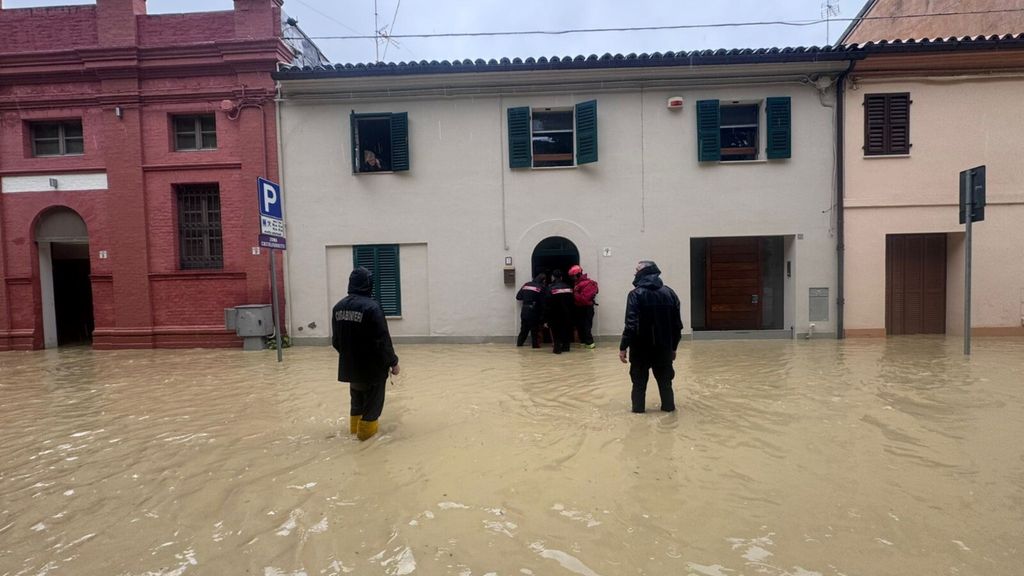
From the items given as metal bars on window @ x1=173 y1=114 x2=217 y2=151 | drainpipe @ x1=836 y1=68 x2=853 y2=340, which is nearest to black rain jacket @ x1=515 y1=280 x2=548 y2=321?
drainpipe @ x1=836 y1=68 x2=853 y2=340

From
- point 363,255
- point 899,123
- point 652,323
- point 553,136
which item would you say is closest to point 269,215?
point 363,255

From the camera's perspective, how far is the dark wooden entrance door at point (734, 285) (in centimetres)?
1151

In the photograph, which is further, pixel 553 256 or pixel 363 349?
pixel 553 256

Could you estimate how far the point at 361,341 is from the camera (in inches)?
185

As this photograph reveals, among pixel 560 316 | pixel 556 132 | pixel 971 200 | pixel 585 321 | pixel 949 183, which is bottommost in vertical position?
pixel 585 321

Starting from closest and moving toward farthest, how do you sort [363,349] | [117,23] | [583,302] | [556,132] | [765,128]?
[363,349]
[583,302]
[765,128]
[117,23]
[556,132]

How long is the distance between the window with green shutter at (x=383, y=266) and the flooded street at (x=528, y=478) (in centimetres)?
377

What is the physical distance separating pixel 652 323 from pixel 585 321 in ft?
15.6

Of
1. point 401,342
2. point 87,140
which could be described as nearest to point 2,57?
point 87,140

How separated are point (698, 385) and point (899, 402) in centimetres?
213

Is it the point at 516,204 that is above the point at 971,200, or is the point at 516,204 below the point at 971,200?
above

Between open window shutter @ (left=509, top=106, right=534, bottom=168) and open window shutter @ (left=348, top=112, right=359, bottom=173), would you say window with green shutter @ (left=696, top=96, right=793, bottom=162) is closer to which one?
open window shutter @ (left=509, top=106, right=534, bottom=168)

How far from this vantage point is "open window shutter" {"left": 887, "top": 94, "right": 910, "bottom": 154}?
10.2 meters

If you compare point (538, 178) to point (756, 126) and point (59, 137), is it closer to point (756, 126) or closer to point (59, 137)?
point (756, 126)
